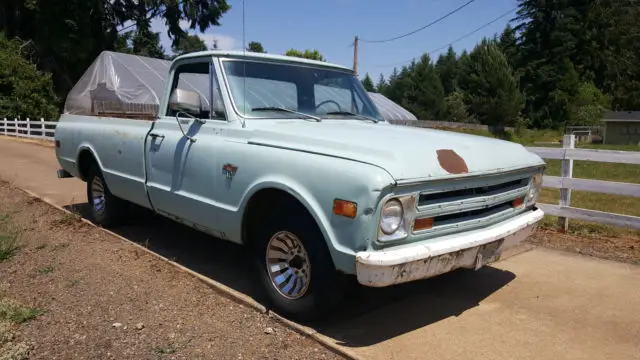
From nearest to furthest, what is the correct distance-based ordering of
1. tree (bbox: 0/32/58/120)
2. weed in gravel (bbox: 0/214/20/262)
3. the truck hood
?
the truck hood, weed in gravel (bbox: 0/214/20/262), tree (bbox: 0/32/58/120)

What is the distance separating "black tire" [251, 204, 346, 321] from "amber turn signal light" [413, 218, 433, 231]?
0.59 m

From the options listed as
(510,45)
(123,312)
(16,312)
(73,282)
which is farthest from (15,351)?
(510,45)

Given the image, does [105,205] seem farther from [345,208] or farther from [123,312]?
[345,208]

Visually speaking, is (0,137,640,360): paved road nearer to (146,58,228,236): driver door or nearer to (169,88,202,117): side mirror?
(146,58,228,236): driver door

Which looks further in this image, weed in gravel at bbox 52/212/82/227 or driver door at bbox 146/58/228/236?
weed in gravel at bbox 52/212/82/227

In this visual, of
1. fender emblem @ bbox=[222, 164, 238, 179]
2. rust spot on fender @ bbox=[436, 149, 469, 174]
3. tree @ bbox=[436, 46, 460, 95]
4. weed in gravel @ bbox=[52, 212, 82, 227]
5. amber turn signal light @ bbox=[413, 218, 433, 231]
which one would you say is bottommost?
weed in gravel @ bbox=[52, 212, 82, 227]

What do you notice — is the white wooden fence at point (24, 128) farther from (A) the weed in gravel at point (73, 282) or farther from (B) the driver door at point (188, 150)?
(A) the weed in gravel at point (73, 282)

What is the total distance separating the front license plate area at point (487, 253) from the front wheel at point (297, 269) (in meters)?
0.96

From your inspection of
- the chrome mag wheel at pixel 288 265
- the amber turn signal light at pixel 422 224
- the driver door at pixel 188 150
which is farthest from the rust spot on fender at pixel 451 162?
the driver door at pixel 188 150

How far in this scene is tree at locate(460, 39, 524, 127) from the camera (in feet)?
189

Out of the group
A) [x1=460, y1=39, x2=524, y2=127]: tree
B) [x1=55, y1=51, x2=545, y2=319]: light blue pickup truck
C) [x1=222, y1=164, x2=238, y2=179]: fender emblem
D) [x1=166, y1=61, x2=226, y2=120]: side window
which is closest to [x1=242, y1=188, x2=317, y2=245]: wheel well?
[x1=55, y1=51, x2=545, y2=319]: light blue pickup truck

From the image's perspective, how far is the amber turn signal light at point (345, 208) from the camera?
9.82 feet

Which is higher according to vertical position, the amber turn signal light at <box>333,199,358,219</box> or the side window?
the side window

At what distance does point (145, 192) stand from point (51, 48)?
100ft
